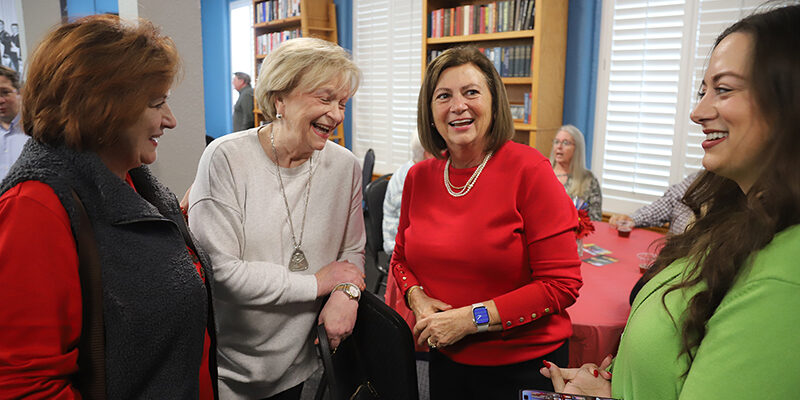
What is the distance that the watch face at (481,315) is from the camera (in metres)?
1.32

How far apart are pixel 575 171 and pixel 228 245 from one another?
2.91 m

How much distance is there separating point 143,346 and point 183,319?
3.5 inches

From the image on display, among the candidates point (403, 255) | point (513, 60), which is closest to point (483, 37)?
point (513, 60)

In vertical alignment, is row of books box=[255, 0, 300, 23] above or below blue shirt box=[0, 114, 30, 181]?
above

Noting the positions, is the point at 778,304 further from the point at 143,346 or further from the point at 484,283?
the point at 143,346

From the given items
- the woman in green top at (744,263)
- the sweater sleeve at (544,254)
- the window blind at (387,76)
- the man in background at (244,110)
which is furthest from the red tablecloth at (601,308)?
the man in background at (244,110)

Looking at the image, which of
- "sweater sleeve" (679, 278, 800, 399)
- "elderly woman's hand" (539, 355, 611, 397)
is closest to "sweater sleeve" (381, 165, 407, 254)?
"elderly woman's hand" (539, 355, 611, 397)

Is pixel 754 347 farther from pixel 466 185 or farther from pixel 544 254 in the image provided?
pixel 466 185

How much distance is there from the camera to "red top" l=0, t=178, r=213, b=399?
77cm

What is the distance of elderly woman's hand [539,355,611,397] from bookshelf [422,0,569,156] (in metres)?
3.11

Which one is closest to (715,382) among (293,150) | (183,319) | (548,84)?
(183,319)

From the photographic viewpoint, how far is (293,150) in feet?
4.64

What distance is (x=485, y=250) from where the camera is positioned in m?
1.38

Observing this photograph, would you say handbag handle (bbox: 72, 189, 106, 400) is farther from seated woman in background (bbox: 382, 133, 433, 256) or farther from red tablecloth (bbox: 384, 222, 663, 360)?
seated woman in background (bbox: 382, 133, 433, 256)
